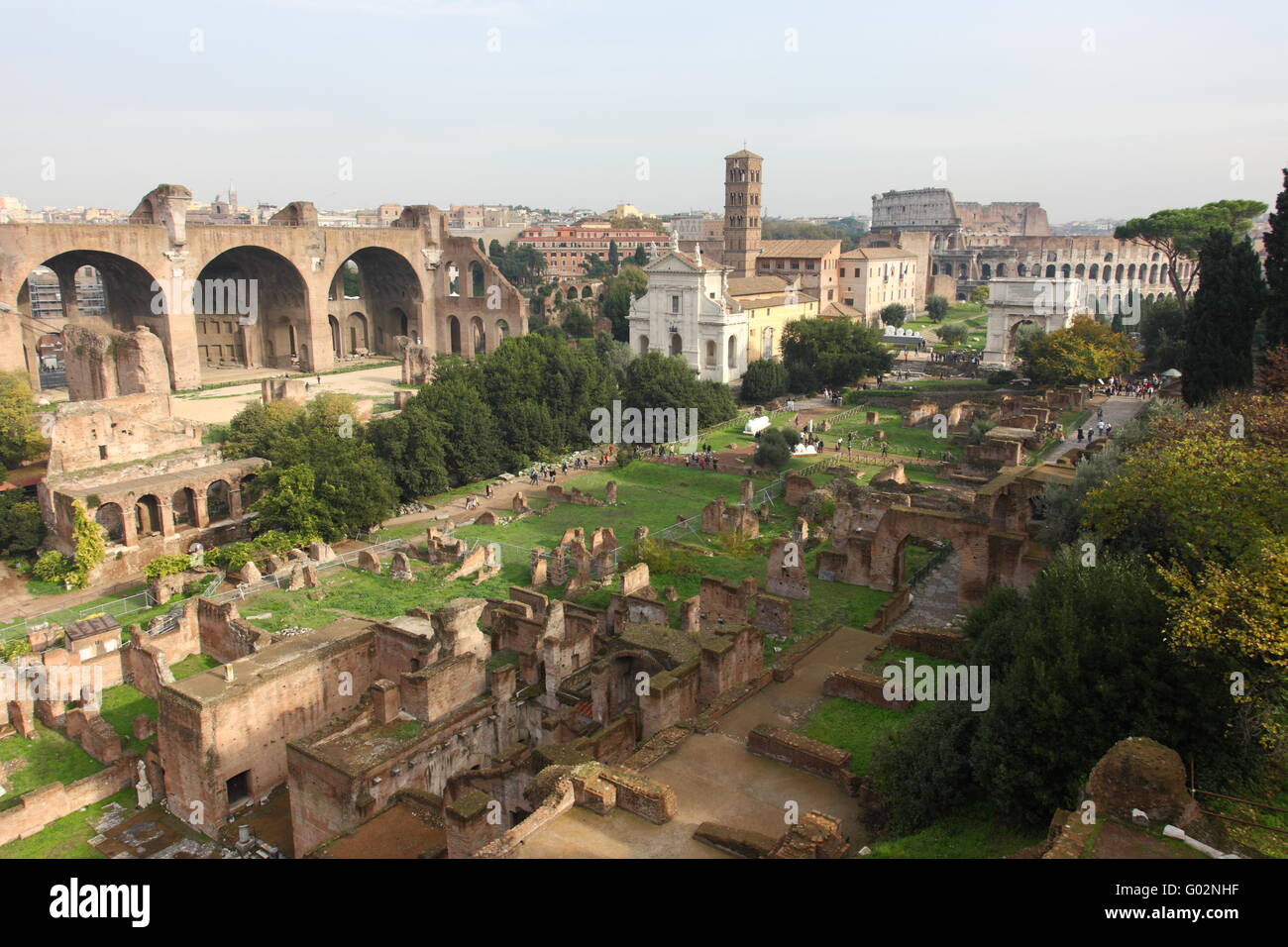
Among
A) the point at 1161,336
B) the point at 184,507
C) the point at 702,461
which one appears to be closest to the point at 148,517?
the point at 184,507

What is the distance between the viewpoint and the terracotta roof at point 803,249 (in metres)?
68.1

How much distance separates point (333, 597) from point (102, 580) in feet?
30.3

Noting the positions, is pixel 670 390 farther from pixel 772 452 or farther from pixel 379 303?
pixel 379 303

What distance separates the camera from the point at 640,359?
4372cm

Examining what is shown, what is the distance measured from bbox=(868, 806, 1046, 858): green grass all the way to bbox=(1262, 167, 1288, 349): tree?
18.6 m

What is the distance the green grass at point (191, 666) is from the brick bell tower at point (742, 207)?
171 ft

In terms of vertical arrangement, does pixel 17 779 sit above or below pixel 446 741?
below

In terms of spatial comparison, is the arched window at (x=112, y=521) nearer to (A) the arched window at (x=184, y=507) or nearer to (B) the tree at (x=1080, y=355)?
(A) the arched window at (x=184, y=507)

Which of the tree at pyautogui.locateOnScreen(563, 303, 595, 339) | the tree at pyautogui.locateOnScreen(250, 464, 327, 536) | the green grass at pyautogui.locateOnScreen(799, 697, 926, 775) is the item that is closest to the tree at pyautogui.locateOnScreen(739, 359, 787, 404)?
the tree at pyautogui.locateOnScreen(563, 303, 595, 339)

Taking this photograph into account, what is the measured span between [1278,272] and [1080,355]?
1730cm

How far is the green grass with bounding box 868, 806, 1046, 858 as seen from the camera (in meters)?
10.2

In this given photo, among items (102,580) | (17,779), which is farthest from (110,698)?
(102,580)
